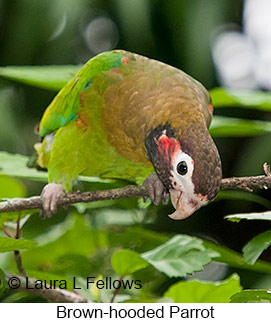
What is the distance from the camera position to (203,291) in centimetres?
144

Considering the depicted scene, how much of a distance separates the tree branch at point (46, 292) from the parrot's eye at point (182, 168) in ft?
1.54

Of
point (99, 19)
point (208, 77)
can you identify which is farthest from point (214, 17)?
point (99, 19)

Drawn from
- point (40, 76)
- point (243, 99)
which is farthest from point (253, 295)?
point (40, 76)

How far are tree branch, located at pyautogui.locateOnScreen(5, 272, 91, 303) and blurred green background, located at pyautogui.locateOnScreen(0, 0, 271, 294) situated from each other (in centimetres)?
125

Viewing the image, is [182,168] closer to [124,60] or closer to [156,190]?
[156,190]

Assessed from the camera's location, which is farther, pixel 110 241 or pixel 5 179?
pixel 110 241

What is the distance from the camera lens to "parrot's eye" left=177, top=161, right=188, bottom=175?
1.57 metres

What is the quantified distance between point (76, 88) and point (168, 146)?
1.96 feet

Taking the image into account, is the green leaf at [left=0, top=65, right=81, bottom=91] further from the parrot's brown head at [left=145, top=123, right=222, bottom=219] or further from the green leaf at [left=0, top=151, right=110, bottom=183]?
the parrot's brown head at [left=145, top=123, right=222, bottom=219]

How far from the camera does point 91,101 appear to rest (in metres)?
2.08

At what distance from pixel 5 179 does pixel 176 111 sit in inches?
23.1

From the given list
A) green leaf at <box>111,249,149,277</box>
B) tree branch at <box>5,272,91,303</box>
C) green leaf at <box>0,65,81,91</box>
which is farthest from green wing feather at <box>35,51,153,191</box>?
tree branch at <box>5,272,91,303</box>

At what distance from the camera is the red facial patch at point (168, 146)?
1.65 meters
